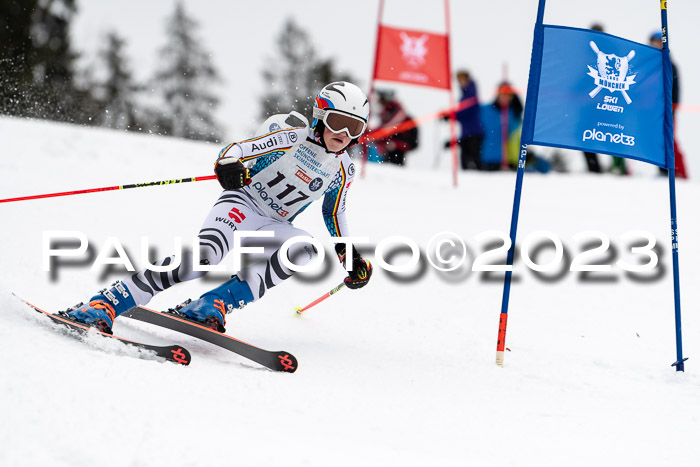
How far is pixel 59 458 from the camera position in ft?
6.57

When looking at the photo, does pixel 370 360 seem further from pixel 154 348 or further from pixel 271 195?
pixel 154 348

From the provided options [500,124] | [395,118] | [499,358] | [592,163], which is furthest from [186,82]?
[499,358]

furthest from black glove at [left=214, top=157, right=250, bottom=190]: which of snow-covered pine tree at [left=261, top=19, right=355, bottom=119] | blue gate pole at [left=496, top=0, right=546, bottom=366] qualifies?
snow-covered pine tree at [left=261, top=19, right=355, bottom=119]

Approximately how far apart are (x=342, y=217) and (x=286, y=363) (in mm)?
1181

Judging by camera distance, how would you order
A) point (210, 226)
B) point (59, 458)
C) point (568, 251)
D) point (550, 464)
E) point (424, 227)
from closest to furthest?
point (59, 458)
point (550, 464)
point (210, 226)
point (568, 251)
point (424, 227)

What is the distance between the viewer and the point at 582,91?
13.4ft

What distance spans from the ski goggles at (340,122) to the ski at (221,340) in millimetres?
1330

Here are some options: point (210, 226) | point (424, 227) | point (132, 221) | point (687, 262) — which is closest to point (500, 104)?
point (424, 227)

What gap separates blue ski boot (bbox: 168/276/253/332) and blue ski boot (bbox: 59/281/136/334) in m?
0.37

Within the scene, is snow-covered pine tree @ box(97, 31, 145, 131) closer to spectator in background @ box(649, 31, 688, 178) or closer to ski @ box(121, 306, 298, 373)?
spectator in background @ box(649, 31, 688, 178)

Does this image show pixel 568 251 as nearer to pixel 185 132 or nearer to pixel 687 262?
pixel 687 262

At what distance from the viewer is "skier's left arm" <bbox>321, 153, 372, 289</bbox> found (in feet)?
13.6

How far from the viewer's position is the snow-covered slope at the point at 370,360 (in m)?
2.33

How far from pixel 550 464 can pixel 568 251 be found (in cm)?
458
